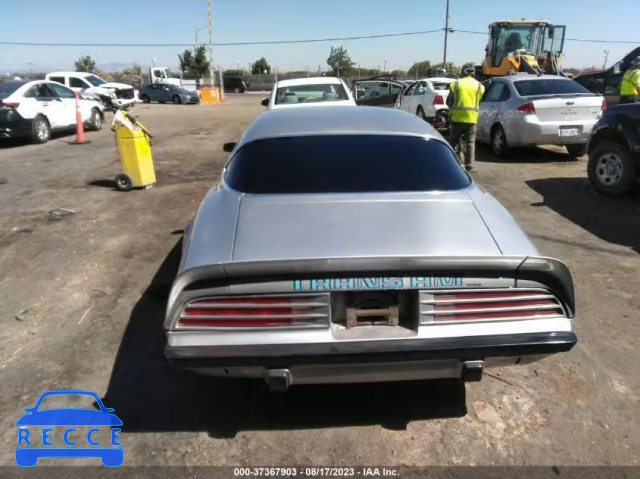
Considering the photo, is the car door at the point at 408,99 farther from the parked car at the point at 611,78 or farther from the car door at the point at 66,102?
the car door at the point at 66,102

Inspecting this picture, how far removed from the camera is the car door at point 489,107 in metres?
10.1

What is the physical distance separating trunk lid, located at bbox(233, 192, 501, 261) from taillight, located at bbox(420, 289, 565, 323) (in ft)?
0.67

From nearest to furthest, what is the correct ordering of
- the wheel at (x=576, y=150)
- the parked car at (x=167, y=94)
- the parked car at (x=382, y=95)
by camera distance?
the wheel at (x=576, y=150) → the parked car at (x=382, y=95) → the parked car at (x=167, y=94)

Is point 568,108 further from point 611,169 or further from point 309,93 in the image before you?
point 309,93

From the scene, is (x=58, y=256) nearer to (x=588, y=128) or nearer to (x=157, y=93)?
(x=588, y=128)

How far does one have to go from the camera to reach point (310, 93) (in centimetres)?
1071

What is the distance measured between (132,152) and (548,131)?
284 inches

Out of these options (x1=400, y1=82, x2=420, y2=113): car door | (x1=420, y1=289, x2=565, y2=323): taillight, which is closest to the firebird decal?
(x1=420, y1=289, x2=565, y2=323): taillight

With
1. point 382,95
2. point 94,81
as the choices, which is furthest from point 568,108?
point 94,81

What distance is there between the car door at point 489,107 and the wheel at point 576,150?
158 centimetres

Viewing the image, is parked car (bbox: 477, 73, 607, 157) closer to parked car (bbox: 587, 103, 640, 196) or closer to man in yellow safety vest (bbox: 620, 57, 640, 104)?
parked car (bbox: 587, 103, 640, 196)

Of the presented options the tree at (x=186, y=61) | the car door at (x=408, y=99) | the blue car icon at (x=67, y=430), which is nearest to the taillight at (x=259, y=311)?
the blue car icon at (x=67, y=430)

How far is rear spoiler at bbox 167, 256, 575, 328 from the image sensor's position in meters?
2.25

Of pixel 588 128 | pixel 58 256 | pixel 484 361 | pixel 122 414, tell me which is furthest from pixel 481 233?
pixel 588 128
